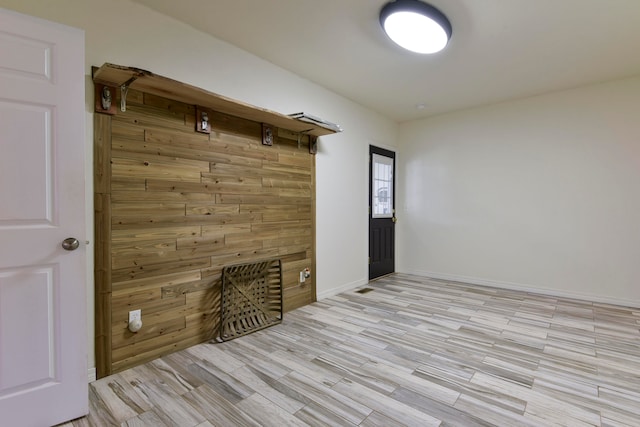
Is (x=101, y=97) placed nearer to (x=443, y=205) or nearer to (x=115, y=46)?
(x=115, y=46)

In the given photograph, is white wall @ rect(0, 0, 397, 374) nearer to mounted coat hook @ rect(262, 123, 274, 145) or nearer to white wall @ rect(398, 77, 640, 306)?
mounted coat hook @ rect(262, 123, 274, 145)

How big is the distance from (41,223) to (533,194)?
5060 mm

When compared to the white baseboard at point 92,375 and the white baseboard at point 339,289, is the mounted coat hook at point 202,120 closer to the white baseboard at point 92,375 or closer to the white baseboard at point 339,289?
the white baseboard at point 92,375

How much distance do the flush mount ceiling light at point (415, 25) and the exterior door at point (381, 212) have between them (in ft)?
7.16

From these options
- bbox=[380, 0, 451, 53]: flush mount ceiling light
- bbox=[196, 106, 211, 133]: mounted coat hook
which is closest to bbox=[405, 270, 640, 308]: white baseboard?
bbox=[380, 0, 451, 53]: flush mount ceiling light

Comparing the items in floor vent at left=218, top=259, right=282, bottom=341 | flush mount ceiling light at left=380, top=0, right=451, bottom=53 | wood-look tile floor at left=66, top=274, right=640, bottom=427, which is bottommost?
wood-look tile floor at left=66, top=274, right=640, bottom=427

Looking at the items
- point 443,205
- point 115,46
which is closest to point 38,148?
point 115,46

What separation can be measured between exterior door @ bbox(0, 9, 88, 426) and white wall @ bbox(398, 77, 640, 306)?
4.61 m

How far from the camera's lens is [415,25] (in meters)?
2.37

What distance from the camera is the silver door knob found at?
163 cm

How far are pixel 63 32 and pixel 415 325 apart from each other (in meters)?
3.39

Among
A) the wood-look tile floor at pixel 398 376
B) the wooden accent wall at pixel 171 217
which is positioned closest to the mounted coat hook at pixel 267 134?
the wooden accent wall at pixel 171 217

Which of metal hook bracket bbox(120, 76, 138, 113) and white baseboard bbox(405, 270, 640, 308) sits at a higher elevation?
metal hook bracket bbox(120, 76, 138, 113)

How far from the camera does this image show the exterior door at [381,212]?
15.6 ft
